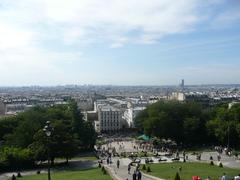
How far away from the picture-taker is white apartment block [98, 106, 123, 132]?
423 feet

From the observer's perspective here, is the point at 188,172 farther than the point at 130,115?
No

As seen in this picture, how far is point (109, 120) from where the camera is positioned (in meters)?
130

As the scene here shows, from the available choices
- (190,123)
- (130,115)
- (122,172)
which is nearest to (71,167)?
(122,172)

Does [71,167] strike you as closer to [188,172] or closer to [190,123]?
[188,172]

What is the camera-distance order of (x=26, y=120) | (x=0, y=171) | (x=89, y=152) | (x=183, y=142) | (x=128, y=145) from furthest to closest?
(x=128, y=145) → (x=183, y=142) → (x=89, y=152) → (x=26, y=120) → (x=0, y=171)

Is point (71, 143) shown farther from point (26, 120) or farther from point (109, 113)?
point (109, 113)

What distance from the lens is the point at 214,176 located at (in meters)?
39.1

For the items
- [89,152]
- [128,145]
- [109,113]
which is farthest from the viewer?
[109,113]

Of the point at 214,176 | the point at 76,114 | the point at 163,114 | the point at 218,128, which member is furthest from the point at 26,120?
the point at 214,176

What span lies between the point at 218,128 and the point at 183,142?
909 centimetres

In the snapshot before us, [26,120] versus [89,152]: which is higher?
[26,120]

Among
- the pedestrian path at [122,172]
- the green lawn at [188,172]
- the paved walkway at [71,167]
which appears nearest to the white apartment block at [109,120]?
the paved walkway at [71,167]

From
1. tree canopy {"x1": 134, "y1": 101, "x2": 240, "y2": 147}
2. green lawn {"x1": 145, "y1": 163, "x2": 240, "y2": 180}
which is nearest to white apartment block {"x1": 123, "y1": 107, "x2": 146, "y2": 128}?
tree canopy {"x1": 134, "y1": 101, "x2": 240, "y2": 147}

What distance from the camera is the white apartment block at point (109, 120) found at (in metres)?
129
